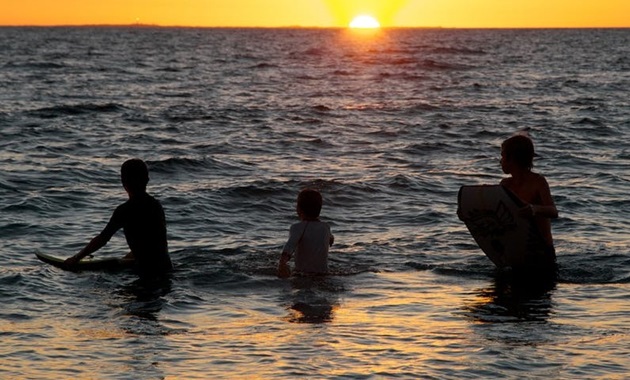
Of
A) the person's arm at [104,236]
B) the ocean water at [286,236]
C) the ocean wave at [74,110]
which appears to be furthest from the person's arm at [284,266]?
the ocean wave at [74,110]

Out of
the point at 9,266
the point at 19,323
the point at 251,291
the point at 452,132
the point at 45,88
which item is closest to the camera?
the point at 19,323

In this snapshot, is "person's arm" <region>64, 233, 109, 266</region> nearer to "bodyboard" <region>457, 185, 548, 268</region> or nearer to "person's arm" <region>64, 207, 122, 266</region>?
"person's arm" <region>64, 207, 122, 266</region>

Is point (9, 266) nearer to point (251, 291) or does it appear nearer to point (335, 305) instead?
point (251, 291)

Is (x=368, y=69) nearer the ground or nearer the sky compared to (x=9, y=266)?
nearer the sky

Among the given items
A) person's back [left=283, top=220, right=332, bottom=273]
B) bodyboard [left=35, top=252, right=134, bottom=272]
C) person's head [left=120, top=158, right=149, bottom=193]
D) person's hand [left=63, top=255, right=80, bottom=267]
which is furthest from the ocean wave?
person's back [left=283, top=220, right=332, bottom=273]

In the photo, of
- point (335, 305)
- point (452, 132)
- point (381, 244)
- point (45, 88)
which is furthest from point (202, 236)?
point (45, 88)

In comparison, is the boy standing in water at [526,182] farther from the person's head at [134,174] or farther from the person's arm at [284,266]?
the person's head at [134,174]

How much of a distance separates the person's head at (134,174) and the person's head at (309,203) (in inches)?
55.7

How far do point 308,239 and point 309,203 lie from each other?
1.22 ft

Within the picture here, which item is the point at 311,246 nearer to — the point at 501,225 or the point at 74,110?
the point at 501,225

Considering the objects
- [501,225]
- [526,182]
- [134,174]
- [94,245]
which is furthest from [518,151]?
[94,245]

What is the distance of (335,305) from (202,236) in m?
4.60

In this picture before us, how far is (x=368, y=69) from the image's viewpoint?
6831 cm

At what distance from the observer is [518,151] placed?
10164 millimetres
